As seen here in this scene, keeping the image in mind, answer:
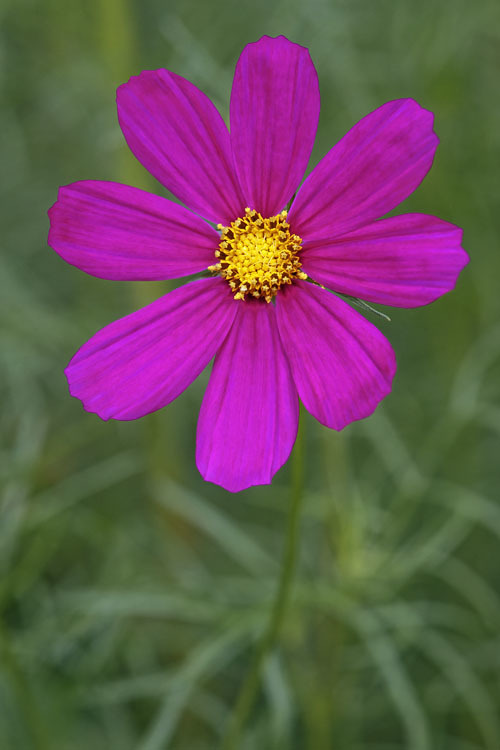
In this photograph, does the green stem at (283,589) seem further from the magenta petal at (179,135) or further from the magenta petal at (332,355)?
the magenta petal at (179,135)

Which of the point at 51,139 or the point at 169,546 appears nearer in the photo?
the point at 169,546

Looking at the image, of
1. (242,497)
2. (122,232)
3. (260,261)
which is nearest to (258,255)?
(260,261)

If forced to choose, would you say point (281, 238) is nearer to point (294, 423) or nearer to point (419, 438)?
point (294, 423)

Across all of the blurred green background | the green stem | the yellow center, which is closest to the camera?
the green stem

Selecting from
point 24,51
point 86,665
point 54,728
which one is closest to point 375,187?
point 86,665

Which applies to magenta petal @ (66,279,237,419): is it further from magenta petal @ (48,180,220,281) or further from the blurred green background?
the blurred green background

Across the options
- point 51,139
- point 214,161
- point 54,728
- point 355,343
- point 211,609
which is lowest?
point 54,728

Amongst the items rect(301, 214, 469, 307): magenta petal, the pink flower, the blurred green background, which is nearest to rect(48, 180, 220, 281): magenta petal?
the pink flower
